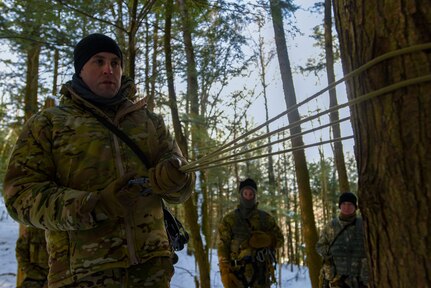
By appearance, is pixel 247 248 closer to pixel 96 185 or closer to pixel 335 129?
pixel 335 129

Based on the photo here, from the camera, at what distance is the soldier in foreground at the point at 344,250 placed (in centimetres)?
534

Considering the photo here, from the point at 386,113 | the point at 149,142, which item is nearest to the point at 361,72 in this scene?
the point at 386,113

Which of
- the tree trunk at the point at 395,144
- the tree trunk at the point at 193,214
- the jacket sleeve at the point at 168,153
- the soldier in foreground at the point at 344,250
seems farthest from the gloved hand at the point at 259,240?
the tree trunk at the point at 395,144

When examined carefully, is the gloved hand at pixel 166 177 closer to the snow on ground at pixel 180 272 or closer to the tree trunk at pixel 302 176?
the tree trunk at pixel 302 176

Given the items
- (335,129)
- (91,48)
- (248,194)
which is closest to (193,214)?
(248,194)

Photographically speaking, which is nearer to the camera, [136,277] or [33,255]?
[136,277]

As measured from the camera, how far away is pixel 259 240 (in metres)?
5.81

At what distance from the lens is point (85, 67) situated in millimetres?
1990

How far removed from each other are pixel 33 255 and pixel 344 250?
154 inches

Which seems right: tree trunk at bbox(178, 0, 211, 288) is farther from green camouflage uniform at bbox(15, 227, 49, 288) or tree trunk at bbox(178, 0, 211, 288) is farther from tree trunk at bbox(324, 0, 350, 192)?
tree trunk at bbox(324, 0, 350, 192)

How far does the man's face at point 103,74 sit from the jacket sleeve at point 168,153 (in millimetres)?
258

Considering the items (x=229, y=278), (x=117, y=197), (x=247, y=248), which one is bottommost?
(x=229, y=278)

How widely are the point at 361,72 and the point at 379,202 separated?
0.37 m

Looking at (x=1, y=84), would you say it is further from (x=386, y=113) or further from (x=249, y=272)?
(x=386, y=113)
